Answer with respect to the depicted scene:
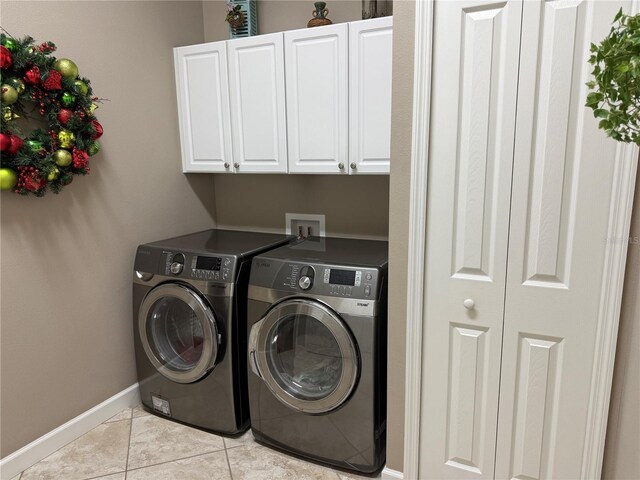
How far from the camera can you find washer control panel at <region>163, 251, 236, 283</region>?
85.1 inches

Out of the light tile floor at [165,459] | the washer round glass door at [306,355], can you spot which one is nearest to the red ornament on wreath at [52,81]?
the washer round glass door at [306,355]

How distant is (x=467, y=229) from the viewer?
1.63 m

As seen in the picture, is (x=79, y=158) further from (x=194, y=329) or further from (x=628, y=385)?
(x=628, y=385)

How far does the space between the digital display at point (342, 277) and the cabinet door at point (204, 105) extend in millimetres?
1071

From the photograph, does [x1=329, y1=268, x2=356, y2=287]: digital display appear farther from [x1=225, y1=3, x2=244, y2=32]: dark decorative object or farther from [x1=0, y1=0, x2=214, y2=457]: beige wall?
[x1=225, y1=3, x2=244, y2=32]: dark decorative object

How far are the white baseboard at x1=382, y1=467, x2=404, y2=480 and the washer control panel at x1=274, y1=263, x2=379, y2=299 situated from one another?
30.5 inches

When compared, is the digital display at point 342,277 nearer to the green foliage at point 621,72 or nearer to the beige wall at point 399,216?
the beige wall at point 399,216

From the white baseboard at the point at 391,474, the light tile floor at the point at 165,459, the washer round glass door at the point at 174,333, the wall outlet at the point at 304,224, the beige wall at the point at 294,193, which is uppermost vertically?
the beige wall at the point at 294,193

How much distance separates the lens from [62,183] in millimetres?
1973

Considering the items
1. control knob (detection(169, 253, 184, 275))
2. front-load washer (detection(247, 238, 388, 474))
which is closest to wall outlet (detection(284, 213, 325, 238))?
front-load washer (detection(247, 238, 388, 474))

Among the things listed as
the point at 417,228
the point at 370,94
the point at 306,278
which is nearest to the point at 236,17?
the point at 370,94

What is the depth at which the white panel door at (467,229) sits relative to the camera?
1.51m

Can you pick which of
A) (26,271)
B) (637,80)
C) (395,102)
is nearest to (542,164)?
(395,102)

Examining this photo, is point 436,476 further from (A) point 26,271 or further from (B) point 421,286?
(A) point 26,271
